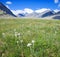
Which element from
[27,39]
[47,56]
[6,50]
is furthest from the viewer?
[27,39]

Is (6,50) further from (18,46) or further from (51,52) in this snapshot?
(51,52)

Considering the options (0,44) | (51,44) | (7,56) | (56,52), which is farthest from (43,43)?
(0,44)

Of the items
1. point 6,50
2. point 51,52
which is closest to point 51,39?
point 51,52

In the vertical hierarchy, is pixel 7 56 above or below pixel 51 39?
below

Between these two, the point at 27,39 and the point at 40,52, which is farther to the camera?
the point at 27,39

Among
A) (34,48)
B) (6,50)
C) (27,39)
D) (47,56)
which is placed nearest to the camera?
(47,56)

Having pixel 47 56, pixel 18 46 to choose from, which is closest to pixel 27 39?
pixel 18 46

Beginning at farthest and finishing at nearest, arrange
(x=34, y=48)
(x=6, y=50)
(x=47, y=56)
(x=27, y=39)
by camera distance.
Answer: (x=27, y=39) < (x=6, y=50) < (x=34, y=48) < (x=47, y=56)

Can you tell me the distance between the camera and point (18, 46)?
8.87 metres

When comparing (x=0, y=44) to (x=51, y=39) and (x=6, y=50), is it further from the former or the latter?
(x=51, y=39)

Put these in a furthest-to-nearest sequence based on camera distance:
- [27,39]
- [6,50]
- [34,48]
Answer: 1. [27,39]
2. [6,50]
3. [34,48]

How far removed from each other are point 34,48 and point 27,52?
0.43 metres

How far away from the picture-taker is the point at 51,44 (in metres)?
8.61

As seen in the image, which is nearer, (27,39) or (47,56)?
(47,56)
